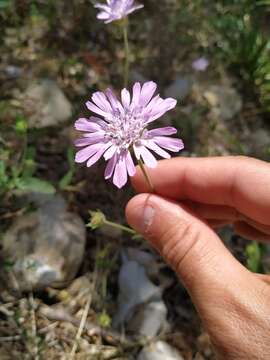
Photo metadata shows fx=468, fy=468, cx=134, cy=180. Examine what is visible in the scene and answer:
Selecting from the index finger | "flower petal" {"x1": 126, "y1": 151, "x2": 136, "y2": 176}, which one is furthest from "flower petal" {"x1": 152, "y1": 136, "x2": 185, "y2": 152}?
the index finger

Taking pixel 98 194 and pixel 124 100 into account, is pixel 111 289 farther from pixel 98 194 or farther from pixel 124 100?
pixel 124 100

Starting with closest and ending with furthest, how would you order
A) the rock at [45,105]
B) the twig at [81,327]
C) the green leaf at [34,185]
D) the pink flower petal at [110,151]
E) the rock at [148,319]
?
the pink flower petal at [110,151]
the green leaf at [34,185]
the twig at [81,327]
the rock at [148,319]
the rock at [45,105]

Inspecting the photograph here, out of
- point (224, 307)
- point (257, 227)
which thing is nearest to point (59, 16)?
point (257, 227)

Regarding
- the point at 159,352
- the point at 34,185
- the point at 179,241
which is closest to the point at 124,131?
the point at 179,241

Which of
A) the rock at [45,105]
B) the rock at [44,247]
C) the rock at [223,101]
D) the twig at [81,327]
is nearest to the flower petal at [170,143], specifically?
the rock at [44,247]

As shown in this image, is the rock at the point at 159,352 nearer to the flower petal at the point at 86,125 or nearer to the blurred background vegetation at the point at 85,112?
the blurred background vegetation at the point at 85,112
